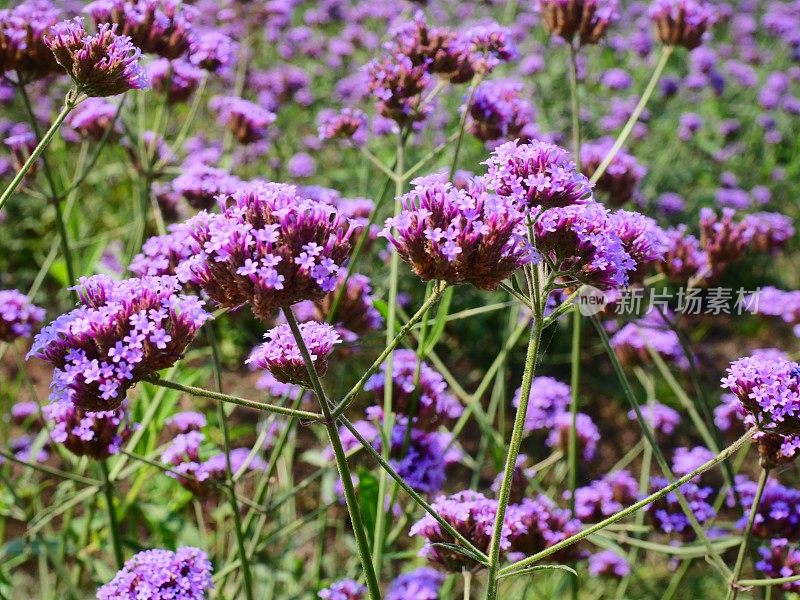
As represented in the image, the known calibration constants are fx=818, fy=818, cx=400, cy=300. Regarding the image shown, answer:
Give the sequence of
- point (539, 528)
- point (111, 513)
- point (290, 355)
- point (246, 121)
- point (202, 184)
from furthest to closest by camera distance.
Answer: point (246, 121)
point (202, 184)
point (111, 513)
point (539, 528)
point (290, 355)

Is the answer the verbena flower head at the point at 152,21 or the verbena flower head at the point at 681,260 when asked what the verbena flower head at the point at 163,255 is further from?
the verbena flower head at the point at 681,260

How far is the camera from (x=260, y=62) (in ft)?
25.1

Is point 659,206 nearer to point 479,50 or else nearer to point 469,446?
point 469,446

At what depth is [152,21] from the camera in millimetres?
2479

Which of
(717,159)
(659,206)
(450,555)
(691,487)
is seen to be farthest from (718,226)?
(717,159)

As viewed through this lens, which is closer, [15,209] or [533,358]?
[533,358]

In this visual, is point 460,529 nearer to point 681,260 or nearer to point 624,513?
point 624,513

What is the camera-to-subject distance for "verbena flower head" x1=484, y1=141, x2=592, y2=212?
4.94 ft

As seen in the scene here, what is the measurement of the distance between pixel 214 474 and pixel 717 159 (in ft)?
19.4

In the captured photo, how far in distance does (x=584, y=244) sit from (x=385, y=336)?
1.21 meters

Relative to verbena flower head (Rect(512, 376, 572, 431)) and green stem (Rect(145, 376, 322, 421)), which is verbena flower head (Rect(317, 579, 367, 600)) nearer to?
green stem (Rect(145, 376, 322, 421))

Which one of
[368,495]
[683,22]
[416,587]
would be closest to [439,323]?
[368,495]

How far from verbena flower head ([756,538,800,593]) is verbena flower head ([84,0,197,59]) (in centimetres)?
230

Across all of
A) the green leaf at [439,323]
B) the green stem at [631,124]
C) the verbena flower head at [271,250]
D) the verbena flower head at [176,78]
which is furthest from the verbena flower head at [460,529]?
the verbena flower head at [176,78]
